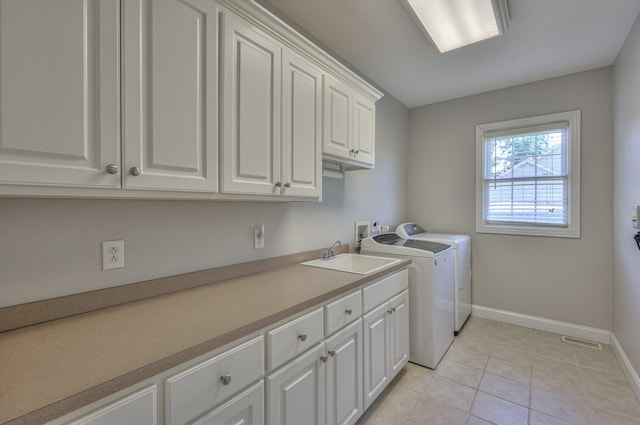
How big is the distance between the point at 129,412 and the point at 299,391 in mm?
676

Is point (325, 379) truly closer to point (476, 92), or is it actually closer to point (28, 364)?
point (28, 364)

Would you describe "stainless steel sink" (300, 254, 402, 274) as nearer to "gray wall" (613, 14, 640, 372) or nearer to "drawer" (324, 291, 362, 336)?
"drawer" (324, 291, 362, 336)

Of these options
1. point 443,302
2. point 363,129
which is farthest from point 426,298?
point 363,129

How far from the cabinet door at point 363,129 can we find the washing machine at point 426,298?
0.79m

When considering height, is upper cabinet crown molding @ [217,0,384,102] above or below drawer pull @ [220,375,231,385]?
above

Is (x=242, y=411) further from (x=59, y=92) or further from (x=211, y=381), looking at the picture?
(x=59, y=92)

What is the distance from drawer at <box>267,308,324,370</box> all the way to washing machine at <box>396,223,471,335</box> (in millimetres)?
→ 1833

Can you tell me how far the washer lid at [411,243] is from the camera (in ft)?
7.91

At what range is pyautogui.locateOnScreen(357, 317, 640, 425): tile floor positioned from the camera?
5.78ft

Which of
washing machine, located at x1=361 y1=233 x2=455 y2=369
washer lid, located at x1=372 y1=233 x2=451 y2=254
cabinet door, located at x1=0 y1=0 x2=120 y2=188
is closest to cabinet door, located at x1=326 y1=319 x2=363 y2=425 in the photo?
washing machine, located at x1=361 y1=233 x2=455 y2=369

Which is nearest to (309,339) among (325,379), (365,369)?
(325,379)

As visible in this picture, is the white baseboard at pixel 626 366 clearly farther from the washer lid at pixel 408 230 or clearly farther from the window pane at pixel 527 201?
the washer lid at pixel 408 230

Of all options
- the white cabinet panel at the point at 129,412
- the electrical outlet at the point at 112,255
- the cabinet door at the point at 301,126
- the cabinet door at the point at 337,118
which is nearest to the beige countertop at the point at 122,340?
the white cabinet panel at the point at 129,412

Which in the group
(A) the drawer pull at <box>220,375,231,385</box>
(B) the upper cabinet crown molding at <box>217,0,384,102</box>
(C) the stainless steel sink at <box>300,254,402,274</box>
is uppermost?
(B) the upper cabinet crown molding at <box>217,0,384,102</box>
